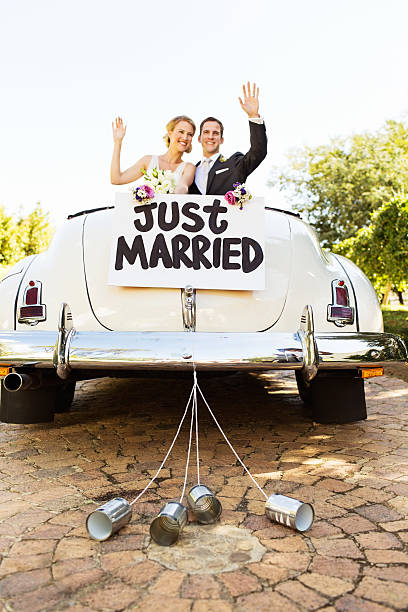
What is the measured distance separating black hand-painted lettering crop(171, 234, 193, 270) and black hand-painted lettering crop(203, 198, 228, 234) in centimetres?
17

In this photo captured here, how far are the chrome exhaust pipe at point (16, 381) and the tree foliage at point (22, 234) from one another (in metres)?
20.0

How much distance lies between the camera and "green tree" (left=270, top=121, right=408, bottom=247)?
88.2 ft

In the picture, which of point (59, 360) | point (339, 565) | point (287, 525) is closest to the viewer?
point (339, 565)

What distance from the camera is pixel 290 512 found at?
2.14m

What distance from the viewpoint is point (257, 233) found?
3.12 m

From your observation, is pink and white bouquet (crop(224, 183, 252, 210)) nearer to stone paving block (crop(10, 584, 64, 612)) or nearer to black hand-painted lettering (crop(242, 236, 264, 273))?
black hand-painted lettering (crop(242, 236, 264, 273))

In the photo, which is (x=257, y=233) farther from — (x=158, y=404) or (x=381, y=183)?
(x=381, y=183)

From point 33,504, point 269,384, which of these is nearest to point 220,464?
point 33,504

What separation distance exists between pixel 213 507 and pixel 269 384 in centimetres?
336

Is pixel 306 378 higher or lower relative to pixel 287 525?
higher

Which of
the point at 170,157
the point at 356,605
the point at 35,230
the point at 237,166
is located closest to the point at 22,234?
the point at 35,230

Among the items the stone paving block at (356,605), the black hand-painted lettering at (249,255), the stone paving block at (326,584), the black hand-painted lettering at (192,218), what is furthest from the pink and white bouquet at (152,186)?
the stone paving block at (356,605)

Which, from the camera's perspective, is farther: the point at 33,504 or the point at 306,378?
the point at 306,378

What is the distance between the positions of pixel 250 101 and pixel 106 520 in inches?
108
